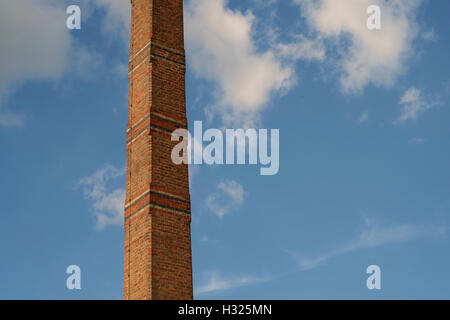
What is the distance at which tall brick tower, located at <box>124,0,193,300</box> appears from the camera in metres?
14.4


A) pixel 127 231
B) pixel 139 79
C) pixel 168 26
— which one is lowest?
pixel 127 231

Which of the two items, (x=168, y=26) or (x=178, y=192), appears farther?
(x=168, y=26)

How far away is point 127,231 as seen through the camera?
15.2 m

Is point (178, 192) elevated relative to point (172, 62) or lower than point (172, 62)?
lower

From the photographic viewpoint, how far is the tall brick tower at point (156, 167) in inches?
568

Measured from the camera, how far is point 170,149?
51.2ft

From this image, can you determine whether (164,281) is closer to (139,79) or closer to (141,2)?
(139,79)

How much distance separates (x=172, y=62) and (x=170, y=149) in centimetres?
249

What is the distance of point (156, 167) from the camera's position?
15.2 meters
